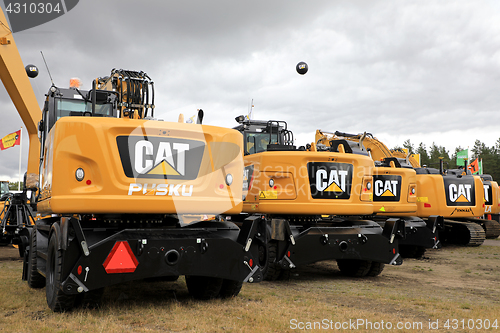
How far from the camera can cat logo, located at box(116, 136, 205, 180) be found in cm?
482

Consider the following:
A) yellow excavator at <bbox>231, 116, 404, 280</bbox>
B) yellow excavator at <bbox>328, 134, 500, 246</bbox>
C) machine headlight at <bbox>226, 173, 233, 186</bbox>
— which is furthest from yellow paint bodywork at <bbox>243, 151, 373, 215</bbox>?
yellow excavator at <bbox>328, 134, 500, 246</bbox>

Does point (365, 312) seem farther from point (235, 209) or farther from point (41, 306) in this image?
point (41, 306)

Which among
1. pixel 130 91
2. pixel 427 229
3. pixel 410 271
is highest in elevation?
pixel 130 91

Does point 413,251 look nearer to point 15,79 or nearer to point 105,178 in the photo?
point 105,178

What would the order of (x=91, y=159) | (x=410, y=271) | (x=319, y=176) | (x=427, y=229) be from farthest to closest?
(x=427, y=229)
(x=410, y=271)
(x=319, y=176)
(x=91, y=159)

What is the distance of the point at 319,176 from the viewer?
7504mm

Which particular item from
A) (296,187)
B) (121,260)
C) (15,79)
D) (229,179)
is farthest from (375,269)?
(15,79)

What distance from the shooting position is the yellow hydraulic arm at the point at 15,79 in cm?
1215

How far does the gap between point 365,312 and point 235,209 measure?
193cm

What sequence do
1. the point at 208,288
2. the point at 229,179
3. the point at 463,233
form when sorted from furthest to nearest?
the point at 463,233 < the point at 208,288 < the point at 229,179

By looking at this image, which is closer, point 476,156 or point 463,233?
point 463,233

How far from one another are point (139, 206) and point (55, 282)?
1.16 m

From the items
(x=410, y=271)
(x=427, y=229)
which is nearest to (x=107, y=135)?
(x=410, y=271)

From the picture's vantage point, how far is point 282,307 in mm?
5438
